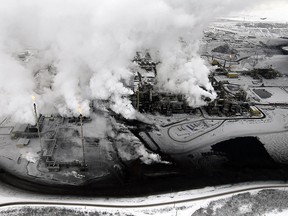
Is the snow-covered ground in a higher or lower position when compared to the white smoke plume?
lower

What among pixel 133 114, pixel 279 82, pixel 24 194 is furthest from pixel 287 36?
pixel 24 194

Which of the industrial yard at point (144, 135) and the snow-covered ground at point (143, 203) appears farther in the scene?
the industrial yard at point (144, 135)

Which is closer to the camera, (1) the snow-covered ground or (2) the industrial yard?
(1) the snow-covered ground

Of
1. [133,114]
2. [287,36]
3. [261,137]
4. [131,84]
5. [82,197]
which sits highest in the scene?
[287,36]

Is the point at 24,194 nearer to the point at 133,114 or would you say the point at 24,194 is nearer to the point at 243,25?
the point at 133,114

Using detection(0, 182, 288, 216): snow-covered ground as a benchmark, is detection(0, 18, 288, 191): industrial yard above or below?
above

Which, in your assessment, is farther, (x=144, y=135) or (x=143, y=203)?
(x=144, y=135)

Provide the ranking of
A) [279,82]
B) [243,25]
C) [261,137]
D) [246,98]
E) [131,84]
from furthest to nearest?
1. [243,25]
2. [279,82]
3. [246,98]
4. [131,84]
5. [261,137]

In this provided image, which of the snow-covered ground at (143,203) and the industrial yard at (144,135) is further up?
the industrial yard at (144,135)

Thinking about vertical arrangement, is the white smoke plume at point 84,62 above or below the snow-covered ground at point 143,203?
above

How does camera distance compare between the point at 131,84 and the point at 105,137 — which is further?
the point at 131,84

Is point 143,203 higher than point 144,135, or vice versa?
point 144,135
